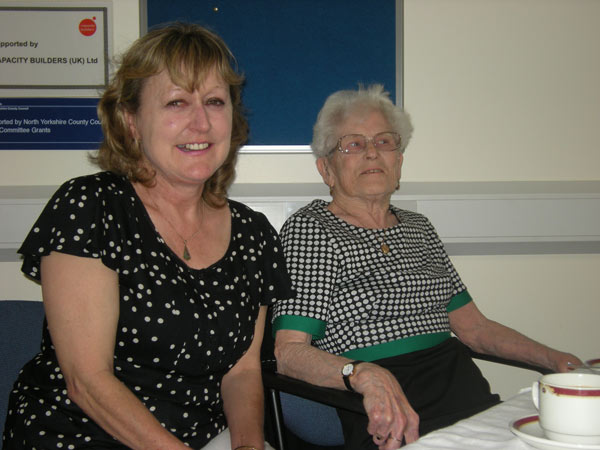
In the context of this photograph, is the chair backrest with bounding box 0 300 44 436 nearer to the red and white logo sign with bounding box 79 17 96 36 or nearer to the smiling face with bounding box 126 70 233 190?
the smiling face with bounding box 126 70 233 190

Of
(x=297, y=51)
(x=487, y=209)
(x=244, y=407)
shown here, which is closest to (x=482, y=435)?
(x=244, y=407)

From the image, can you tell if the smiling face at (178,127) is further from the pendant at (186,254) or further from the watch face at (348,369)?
the watch face at (348,369)

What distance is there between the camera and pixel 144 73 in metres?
1.62

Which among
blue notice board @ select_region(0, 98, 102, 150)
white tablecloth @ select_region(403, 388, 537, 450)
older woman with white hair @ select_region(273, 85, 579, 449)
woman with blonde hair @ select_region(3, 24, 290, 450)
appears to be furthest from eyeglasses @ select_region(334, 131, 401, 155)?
white tablecloth @ select_region(403, 388, 537, 450)

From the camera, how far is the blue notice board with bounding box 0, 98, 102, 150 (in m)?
2.56

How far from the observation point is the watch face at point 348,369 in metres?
1.69

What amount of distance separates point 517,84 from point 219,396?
1955 mm

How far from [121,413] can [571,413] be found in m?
0.98

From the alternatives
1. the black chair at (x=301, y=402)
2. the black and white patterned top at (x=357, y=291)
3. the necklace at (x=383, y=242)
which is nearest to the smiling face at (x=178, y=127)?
the black and white patterned top at (x=357, y=291)

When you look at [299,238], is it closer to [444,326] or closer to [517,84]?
[444,326]

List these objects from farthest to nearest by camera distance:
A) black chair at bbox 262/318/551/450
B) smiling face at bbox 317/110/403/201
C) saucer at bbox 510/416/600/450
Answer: smiling face at bbox 317/110/403/201, black chair at bbox 262/318/551/450, saucer at bbox 510/416/600/450

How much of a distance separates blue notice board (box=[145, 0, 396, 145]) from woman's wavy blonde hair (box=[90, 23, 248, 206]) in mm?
885

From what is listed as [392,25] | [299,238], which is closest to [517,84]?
[392,25]

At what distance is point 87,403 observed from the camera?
4.67ft
